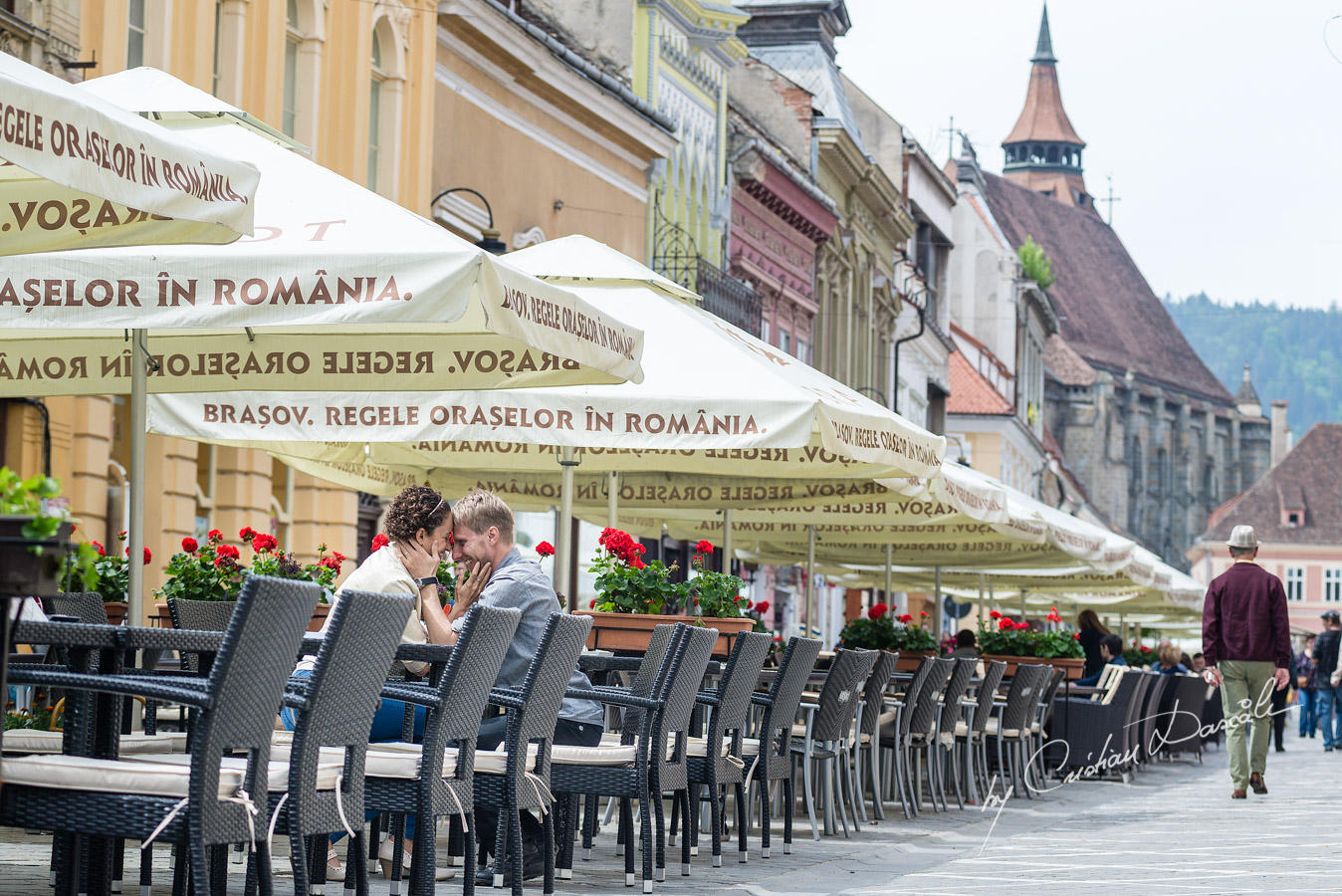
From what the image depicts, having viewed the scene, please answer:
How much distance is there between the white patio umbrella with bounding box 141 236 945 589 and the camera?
10781 mm

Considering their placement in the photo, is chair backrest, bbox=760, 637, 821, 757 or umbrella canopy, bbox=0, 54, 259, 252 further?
chair backrest, bbox=760, 637, 821, 757

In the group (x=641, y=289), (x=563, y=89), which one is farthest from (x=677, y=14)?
(x=641, y=289)

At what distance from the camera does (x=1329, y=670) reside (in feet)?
100

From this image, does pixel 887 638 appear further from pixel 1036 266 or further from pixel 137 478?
pixel 1036 266

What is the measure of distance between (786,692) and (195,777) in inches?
208

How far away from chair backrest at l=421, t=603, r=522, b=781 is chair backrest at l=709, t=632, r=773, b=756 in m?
2.39

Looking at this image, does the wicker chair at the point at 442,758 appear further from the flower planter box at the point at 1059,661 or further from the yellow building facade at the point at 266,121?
the flower planter box at the point at 1059,661

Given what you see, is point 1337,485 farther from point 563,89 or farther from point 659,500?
point 659,500

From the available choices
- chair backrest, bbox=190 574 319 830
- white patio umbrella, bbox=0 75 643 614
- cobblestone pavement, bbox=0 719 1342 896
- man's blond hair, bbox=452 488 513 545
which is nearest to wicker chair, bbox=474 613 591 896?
cobblestone pavement, bbox=0 719 1342 896

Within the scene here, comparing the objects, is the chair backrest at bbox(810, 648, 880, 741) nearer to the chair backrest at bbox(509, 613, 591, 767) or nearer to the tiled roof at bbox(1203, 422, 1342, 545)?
the chair backrest at bbox(509, 613, 591, 767)

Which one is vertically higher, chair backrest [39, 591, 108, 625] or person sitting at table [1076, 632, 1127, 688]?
chair backrest [39, 591, 108, 625]

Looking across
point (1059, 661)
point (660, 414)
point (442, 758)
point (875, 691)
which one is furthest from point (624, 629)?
point (1059, 661)

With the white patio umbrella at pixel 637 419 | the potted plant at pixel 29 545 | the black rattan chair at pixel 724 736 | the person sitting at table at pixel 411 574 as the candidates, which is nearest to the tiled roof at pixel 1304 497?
the white patio umbrella at pixel 637 419

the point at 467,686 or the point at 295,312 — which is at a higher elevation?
the point at 295,312
